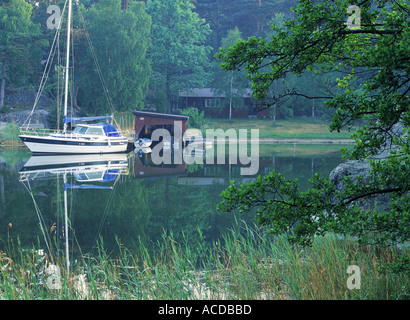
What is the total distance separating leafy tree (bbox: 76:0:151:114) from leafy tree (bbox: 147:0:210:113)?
7.61 metres

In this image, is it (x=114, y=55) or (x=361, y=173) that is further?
(x=114, y=55)

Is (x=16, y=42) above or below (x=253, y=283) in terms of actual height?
above

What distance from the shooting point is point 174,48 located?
2009 inches

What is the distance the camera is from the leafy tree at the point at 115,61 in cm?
4128

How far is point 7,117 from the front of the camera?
39.3 metres

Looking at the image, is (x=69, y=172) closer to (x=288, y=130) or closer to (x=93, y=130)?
(x=93, y=130)

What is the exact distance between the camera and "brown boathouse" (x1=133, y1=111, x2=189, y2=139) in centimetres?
3788

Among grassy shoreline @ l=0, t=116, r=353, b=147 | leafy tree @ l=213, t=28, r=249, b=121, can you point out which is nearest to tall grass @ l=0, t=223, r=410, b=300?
grassy shoreline @ l=0, t=116, r=353, b=147

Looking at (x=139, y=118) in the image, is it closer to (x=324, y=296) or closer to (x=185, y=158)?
(x=185, y=158)

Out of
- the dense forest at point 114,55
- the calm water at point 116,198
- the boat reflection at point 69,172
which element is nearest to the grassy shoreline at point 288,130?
the dense forest at point 114,55

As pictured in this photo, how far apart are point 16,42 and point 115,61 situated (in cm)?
933

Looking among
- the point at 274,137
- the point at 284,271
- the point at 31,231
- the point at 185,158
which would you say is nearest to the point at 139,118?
the point at 185,158

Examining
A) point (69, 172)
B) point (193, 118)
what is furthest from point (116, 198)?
point (193, 118)

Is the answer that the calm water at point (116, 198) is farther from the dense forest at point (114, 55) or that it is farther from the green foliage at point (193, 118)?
the green foliage at point (193, 118)
